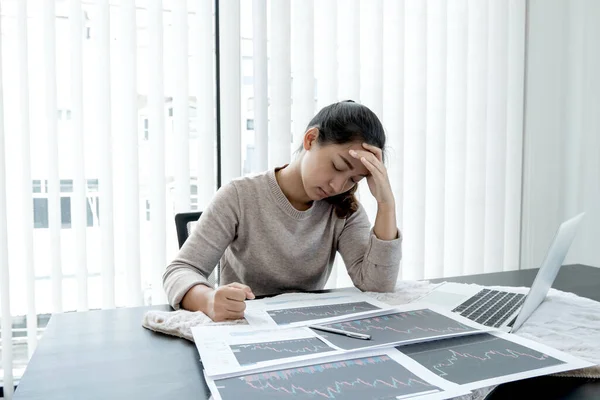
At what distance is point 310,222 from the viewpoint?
133 cm

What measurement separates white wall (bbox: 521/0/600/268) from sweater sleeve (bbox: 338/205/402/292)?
144 cm

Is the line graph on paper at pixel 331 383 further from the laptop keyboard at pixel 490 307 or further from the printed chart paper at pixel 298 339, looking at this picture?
the laptop keyboard at pixel 490 307

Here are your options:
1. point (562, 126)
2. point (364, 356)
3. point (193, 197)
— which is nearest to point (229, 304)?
point (364, 356)

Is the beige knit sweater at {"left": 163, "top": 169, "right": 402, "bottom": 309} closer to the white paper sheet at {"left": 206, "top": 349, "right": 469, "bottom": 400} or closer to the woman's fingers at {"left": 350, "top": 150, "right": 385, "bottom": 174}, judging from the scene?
the woman's fingers at {"left": 350, "top": 150, "right": 385, "bottom": 174}

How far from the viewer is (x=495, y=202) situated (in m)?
2.52

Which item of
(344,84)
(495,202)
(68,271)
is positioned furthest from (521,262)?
(68,271)

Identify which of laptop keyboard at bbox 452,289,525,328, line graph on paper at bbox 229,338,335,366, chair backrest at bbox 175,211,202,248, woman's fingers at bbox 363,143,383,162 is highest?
woman's fingers at bbox 363,143,383,162

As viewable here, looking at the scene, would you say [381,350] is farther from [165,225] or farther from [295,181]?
[165,225]

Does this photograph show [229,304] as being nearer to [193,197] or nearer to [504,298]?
[504,298]

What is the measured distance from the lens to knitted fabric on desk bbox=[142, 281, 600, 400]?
764 millimetres

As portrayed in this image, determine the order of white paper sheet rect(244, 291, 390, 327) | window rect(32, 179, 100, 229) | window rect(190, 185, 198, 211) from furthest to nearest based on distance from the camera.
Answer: window rect(190, 185, 198, 211) < window rect(32, 179, 100, 229) < white paper sheet rect(244, 291, 390, 327)

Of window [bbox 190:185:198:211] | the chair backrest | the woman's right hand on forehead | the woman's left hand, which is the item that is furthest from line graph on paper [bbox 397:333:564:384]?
window [bbox 190:185:198:211]

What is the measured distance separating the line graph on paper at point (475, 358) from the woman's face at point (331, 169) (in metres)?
0.53

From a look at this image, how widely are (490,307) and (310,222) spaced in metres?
0.51
